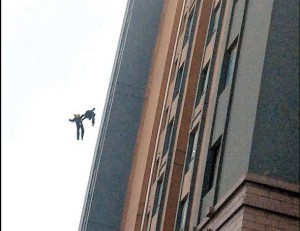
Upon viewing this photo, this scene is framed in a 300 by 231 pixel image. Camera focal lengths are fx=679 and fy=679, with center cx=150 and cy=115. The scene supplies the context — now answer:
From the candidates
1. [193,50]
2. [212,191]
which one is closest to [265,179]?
[212,191]

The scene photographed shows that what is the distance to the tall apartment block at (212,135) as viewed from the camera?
12.1m

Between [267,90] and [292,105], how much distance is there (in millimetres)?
544

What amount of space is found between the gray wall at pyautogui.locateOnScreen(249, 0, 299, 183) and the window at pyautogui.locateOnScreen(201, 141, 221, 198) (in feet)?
9.12

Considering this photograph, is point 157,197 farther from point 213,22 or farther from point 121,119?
point 121,119

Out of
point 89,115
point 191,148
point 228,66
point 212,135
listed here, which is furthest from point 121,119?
point 212,135

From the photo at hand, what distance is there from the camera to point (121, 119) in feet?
119

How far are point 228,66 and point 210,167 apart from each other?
2.69m

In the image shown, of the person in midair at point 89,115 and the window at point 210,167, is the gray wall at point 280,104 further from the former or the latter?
the person in midair at point 89,115

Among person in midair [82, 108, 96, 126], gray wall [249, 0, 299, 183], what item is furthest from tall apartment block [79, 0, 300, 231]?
person in midair [82, 108, 96, 126]

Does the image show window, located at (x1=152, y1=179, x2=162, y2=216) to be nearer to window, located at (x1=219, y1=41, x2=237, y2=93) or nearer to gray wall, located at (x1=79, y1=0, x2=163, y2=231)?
gray wall, located at (x1=79, y1=0, x2=163, y2=231)

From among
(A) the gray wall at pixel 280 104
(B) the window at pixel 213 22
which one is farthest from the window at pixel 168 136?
(A) the gray wall at pixel 280 104

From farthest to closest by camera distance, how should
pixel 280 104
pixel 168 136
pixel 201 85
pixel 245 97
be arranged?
pixel 168 136, pixel 201 85, pixel 245 97, pixel 280 104

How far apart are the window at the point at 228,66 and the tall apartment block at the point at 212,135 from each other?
0.02 metres

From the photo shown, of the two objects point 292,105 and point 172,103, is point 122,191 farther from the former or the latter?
point 292,105
